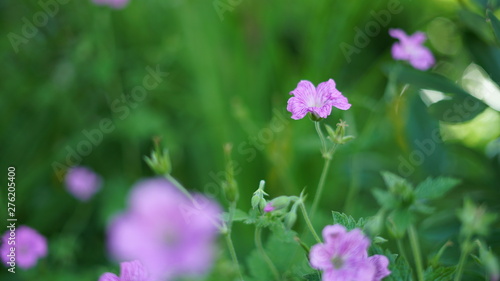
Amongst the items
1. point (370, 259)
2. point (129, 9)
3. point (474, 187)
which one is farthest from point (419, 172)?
point (129, 9)

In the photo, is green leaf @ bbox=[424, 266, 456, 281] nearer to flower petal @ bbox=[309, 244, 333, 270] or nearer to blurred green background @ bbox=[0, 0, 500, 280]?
flower petal @ bbox=[309, 244, 333, 270]

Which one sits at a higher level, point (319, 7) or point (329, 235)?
point (319, 7)

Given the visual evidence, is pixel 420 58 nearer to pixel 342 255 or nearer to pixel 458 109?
pixel 458 109

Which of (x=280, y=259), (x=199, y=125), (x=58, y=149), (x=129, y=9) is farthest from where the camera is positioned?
(x=129, y=9)

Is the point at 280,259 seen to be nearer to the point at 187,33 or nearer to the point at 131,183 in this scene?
the point at 131,183

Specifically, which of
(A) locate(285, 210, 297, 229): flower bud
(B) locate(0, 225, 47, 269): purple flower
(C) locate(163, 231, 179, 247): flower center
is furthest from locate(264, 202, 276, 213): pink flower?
(B) locate(0, 225, 47, 269): purple flower

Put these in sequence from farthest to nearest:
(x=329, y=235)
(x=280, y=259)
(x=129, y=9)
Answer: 1. (x=129, y=9)
2. (x=280, y=259)
3. (x=329, y=235)

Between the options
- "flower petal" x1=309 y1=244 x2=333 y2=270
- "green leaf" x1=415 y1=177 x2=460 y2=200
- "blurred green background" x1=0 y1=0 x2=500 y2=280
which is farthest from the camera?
"blurred green background" x1=0 y1=0 x2=500 y2=280
